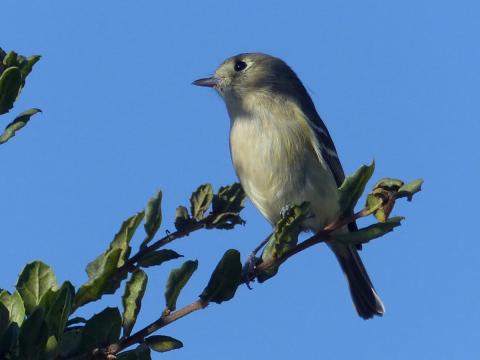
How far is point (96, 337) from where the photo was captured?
1.97 metres

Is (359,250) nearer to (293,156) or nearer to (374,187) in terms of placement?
(293,156)

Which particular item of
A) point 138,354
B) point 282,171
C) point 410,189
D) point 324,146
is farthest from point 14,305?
point 324,146

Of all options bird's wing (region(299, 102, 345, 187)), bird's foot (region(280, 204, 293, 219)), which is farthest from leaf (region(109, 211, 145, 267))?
bird's wing (region(299, 102, 345, 187))

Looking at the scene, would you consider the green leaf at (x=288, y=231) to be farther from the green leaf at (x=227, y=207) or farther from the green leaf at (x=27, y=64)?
the green leaf at (x=27, y=64)

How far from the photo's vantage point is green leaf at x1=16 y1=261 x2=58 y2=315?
6.66 ft

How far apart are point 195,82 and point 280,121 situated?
1.20 meters

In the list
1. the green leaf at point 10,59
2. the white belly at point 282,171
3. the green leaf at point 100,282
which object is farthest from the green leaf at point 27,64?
the white belly at point 282,171

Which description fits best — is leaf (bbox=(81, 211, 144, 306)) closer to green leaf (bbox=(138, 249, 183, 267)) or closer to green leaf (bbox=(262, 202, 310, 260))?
green leaf (bbox=(138, 249, 183, 267))

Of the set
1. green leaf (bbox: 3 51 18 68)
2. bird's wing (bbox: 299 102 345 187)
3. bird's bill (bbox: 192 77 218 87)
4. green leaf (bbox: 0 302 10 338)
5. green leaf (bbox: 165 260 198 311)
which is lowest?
green leaf (bbox: 0 302 10 338)

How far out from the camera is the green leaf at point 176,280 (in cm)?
208

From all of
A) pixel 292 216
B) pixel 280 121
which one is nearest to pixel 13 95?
pixel 292 216

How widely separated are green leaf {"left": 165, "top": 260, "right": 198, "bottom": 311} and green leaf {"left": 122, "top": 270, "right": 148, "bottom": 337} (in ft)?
0.22

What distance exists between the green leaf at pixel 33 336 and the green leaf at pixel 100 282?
20cm

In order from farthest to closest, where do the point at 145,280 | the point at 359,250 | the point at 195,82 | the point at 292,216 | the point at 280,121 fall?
1. the point at 195,82
2. the point at 359,250
3. the point at 280,121
4. the point at 292,216
5. the point at 145,280
